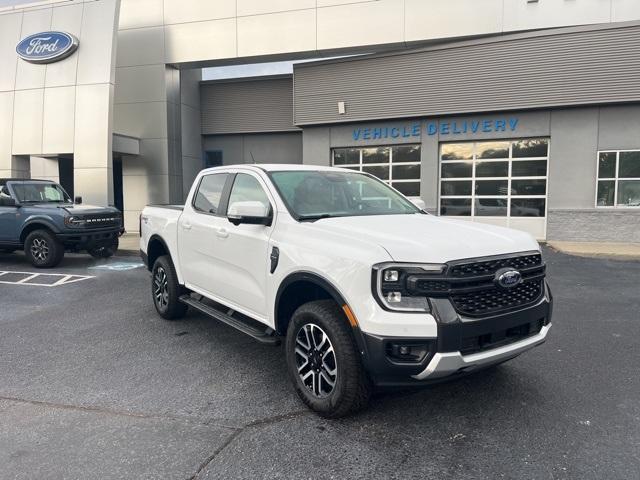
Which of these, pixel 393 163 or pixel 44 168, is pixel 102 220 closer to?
pixel 44 168

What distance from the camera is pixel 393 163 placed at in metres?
16.8

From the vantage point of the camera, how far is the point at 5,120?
55.8ft

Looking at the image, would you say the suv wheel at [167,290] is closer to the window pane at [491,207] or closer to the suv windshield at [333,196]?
the suv windshield at [333,196]

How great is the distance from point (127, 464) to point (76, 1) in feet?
59.1

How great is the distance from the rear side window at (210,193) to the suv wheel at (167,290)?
0.93 m

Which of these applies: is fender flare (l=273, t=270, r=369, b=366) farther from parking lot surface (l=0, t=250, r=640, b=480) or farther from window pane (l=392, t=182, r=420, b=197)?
window pane (l=392, t=182, r=420, b=197)

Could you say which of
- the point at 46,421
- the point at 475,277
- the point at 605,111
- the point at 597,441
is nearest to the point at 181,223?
the point at 46,421

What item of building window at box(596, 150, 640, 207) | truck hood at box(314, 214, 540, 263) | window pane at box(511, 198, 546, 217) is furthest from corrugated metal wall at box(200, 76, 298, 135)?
truck hood at box(314, 214, 540, 263)

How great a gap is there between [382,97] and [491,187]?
462 cm

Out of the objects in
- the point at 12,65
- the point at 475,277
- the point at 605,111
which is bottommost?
the point at 475,277

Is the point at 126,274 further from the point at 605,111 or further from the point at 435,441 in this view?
the point at 605,111

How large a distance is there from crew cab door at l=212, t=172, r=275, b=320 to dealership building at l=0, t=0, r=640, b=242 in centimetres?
1223

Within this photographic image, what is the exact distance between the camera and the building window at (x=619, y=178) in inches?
566

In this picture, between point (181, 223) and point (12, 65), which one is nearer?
point (181, 223)
